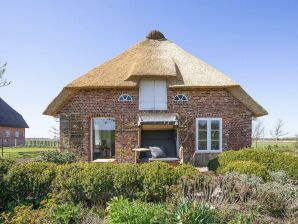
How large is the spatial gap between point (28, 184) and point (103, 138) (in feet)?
49.0

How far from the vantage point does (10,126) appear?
45719 millimetres

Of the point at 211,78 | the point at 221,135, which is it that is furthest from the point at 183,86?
the point at 221,135

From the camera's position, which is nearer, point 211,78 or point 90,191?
point 90,191

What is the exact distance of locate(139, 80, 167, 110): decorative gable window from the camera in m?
17.2

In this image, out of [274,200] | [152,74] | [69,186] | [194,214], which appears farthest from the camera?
[152,74]

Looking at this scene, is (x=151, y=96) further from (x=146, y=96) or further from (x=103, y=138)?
(x=103, y=138)

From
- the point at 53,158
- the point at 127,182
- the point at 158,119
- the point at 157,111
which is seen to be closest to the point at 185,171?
the point at 127,182

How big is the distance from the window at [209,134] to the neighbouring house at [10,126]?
32925mm

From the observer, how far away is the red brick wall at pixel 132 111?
1709 cm

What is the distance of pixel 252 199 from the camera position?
24.3 ft

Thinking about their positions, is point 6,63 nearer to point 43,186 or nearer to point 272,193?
point 43,186

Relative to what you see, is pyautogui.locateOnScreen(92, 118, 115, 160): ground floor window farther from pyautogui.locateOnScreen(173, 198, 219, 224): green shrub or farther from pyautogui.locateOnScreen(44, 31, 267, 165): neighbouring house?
pyautogui.locateOnScreen(173, 198, 219, 224): green shrub

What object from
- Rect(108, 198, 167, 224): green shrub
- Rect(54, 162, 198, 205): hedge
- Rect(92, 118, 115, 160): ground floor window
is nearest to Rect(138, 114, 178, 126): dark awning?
Rect(92, 118, 115, 160): ground floor window

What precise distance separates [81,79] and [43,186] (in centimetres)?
959
